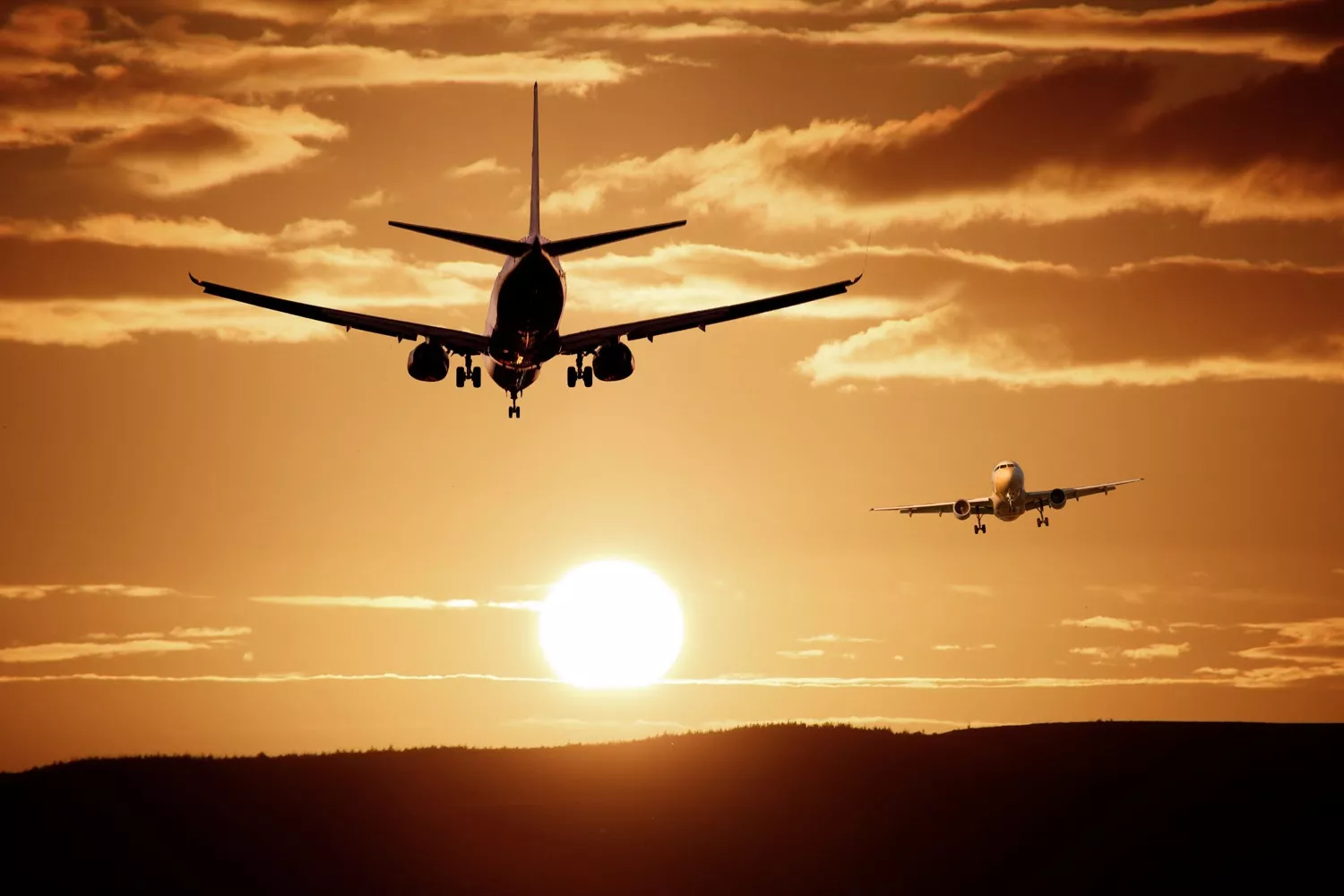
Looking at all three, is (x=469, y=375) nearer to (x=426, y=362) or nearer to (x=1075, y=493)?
(x=426, y=362)

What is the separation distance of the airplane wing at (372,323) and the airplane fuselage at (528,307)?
1861 mm

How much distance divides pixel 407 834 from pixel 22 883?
22.9 meters

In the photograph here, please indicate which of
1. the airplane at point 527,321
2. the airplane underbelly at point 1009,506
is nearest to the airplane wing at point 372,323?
the airplane at point 527,321

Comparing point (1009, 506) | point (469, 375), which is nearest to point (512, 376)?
point (469, 375)

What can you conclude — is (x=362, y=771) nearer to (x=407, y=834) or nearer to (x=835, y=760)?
(x=407, y=834)

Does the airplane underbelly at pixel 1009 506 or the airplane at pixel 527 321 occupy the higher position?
the airplane underbelly at pixel 1009 506

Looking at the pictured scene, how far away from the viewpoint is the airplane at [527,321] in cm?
5944

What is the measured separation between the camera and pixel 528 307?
59.6 meters

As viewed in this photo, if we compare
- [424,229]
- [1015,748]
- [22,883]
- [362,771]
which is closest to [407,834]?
[362,771]

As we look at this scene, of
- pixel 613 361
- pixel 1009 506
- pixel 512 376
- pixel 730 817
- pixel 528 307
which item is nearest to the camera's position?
pixel 528 307

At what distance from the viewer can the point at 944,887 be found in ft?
302

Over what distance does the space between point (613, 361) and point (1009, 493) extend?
211 feet

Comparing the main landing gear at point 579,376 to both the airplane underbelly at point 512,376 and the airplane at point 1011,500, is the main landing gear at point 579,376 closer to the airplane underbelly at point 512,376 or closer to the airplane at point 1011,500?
the airplane underbelly at point 512,376

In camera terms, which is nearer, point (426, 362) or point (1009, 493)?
point (426, 362)
